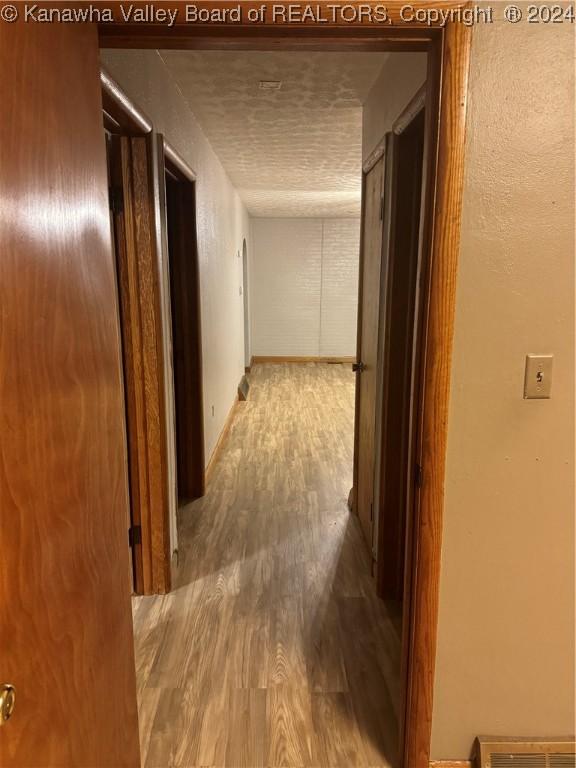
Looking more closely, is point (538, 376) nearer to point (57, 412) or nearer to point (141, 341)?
point (57, 412)

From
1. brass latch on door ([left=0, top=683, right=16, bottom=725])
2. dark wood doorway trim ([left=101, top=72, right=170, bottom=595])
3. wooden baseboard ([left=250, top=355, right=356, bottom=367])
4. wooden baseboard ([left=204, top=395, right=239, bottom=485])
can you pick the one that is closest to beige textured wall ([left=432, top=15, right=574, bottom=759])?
brass latch on door ([left=0, top=683, right=16, bottom=725])

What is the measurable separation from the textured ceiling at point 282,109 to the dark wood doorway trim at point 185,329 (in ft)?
1.47

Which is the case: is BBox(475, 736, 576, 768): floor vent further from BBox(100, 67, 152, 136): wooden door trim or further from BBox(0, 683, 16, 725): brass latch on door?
BBox(100, 67, 152, 136): wooden door trim

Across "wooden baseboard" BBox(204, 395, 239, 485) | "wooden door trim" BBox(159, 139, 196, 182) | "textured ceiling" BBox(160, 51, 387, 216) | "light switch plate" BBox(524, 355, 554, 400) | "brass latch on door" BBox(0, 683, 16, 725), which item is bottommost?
"wooden baseboard" BBox(204, 395, 239, 485)

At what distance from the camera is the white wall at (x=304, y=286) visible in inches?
310

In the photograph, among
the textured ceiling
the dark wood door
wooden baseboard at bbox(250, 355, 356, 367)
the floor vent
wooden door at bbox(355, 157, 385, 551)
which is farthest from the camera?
wooden baseboard at bbox(250, 355, 356, 367)

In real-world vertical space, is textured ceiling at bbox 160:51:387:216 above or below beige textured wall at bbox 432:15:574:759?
above

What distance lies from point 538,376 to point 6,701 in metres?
1.24

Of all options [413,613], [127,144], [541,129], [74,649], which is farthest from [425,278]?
[127,144]

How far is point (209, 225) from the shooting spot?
3.58 meters

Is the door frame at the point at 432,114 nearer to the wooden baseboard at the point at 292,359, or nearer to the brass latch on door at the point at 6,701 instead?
the brass latch on door at the point at 6,701

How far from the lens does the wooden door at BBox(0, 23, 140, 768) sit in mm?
731

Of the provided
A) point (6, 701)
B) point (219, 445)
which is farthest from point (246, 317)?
point (6, 701)

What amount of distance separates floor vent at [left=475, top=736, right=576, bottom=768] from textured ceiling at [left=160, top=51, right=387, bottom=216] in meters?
2.53
